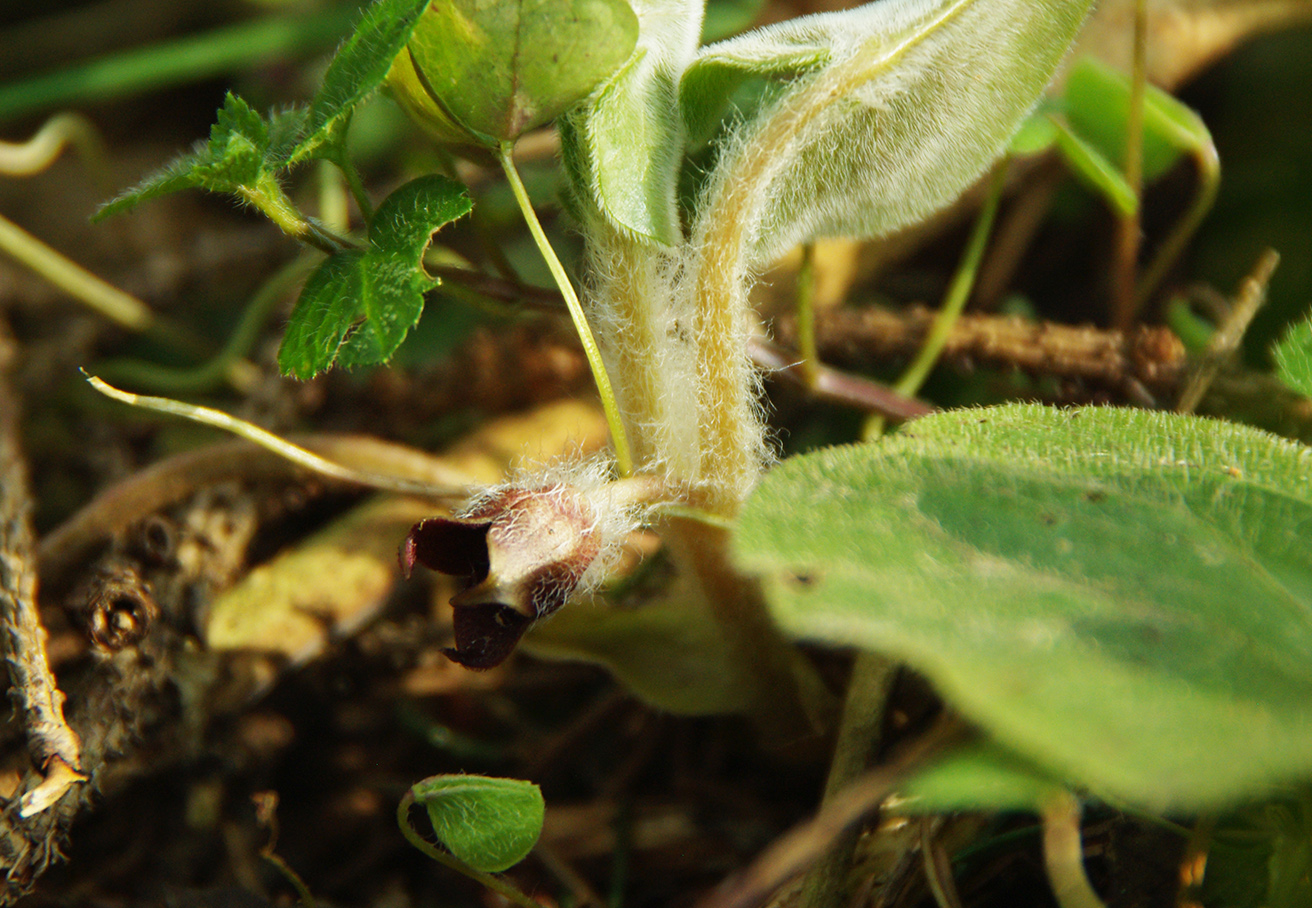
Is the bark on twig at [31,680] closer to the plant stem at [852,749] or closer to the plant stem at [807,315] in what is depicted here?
the plant stem at [852,749]

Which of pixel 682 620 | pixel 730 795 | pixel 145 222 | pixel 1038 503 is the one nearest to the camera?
pixel 1038 503

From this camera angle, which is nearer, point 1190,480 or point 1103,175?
point 1190,480

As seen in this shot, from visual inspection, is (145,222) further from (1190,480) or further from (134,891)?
(1190,480)

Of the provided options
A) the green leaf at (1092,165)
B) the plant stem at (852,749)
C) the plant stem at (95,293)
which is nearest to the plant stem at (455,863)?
the plant stem at (852,749)

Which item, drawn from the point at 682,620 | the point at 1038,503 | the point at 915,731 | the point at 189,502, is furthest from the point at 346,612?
the point at 1038,503

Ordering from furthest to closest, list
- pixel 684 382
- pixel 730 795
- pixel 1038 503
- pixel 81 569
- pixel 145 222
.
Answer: pixel 145 222, pixel 81 569, pixel 730 795, pixel 684 382, pixel 1038 503

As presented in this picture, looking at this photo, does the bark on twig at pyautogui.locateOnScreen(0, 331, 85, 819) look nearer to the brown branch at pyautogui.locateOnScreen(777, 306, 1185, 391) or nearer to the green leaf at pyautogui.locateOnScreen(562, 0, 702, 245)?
the green leaf at pyautogui.locateOnScreen(562, 0, 702, 245)
